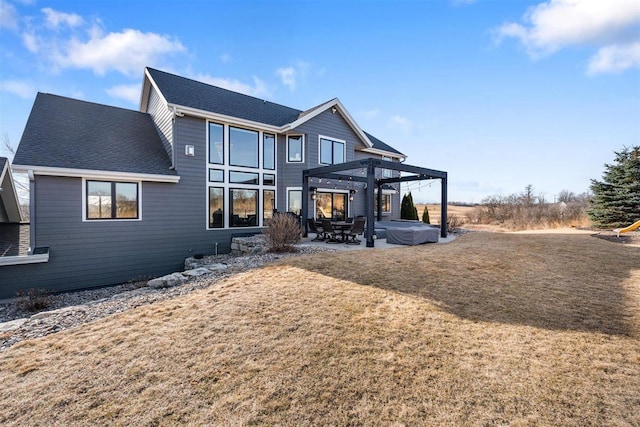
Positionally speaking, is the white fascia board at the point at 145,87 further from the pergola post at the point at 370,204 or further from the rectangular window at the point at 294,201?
the pergola post at the point at 370,204

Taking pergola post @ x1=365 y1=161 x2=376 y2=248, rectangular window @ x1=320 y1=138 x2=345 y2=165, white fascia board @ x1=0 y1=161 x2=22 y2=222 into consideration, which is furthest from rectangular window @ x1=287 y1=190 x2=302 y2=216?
white fascia board @ x1=0 y1=161 x2=22 y2=222

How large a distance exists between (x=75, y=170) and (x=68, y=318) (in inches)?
248

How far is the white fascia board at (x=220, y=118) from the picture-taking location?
35.6ft

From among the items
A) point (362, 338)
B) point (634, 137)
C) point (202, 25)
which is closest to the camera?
point (362, 338)

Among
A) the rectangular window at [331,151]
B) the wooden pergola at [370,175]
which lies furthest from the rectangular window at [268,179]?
the rectangular window at [331,151]

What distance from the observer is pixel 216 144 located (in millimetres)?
12133

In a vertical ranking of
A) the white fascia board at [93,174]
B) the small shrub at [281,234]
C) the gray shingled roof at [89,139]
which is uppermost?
the gray shingled roof at [89,139]

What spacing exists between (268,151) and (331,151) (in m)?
3.55

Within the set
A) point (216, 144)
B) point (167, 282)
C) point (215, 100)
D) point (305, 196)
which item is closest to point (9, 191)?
point (216, 144)

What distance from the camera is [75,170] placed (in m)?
9.02

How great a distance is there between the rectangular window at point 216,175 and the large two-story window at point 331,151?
5.18 metres

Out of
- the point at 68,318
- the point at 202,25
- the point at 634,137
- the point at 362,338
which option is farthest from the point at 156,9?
the point at 634,137

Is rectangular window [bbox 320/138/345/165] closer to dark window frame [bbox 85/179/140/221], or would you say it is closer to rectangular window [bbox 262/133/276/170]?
rectangular window [bbox 262/133/276/170]

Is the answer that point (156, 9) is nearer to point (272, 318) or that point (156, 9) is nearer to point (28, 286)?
point (28, 286)
